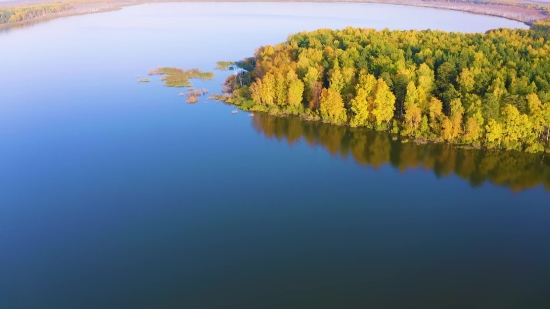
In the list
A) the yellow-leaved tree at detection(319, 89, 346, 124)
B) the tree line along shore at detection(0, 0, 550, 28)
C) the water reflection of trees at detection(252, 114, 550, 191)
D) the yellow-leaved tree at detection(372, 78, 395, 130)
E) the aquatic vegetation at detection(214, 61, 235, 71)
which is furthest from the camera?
the tree line along shore at detection(0, 0, 550, 28)

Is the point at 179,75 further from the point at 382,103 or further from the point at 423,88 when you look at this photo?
the point at 423,88

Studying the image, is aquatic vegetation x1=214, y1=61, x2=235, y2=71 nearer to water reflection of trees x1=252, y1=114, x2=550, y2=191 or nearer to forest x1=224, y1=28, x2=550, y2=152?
forest x1=224, y1=28, x2=550, y2=152

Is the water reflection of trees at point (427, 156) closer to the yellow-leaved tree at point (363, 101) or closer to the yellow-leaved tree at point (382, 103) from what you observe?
the yellow-leaved tree at point (363, 101)

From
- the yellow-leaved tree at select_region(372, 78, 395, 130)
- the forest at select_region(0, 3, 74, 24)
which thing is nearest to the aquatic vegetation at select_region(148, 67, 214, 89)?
the yellow-leaved tree at select_region(372, 78, 395, 130)

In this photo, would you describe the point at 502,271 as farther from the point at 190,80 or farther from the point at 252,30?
the point at 252,30

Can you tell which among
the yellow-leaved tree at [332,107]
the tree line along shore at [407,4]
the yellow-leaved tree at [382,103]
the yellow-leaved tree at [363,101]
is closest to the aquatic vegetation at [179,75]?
the yellow-leaved tree at [332,107]

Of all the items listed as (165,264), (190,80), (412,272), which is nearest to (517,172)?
(412,272)
